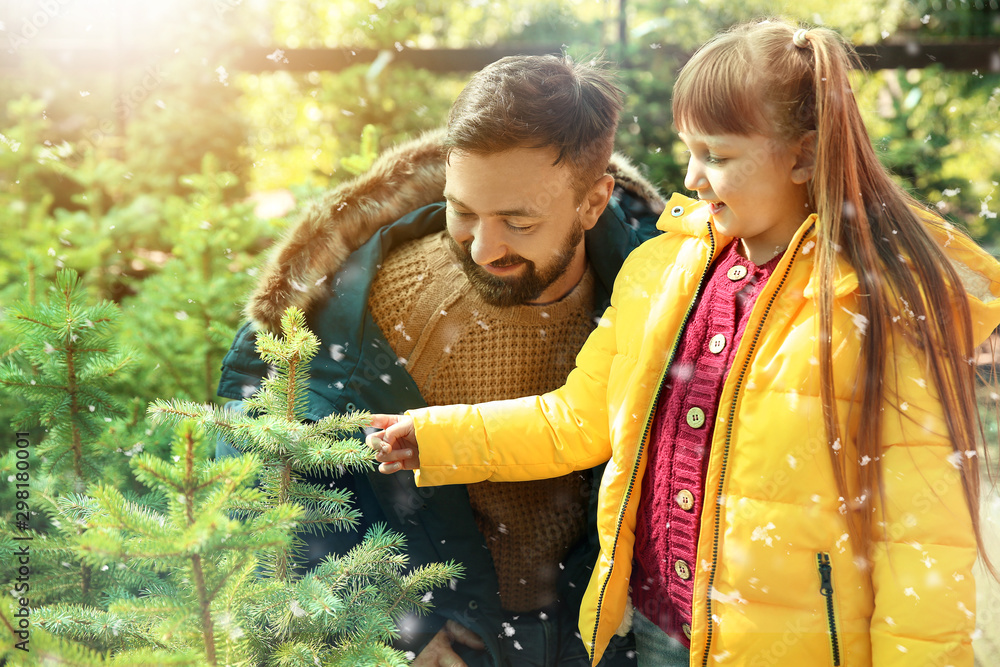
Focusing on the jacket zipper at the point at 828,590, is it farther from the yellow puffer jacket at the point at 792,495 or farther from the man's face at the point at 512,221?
the man's face at the point at 512,221

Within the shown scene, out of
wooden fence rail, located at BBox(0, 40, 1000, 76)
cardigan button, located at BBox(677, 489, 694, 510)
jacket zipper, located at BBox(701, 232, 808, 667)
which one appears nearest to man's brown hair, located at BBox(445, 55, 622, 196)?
jacket zipper, located at BBox(701, 232, 808, 667)

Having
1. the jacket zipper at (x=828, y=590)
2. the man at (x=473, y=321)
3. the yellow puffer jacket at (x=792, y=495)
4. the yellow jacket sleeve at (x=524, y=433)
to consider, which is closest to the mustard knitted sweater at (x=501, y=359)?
the man at (x=473, y=321)

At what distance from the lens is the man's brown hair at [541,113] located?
1533 millimetres

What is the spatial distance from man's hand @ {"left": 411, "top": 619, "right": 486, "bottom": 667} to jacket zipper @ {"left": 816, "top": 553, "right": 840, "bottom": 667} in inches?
35.5

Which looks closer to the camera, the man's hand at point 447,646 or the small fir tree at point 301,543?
the small fir tree at point 301,543

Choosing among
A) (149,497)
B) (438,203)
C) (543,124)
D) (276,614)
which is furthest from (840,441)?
(149,497)

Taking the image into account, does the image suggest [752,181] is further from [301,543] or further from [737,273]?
[301,543]

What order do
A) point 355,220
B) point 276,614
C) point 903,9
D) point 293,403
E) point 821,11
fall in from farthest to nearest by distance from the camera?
point 903,9
point 821,11
point 355,220
point 293,403
point 276,614

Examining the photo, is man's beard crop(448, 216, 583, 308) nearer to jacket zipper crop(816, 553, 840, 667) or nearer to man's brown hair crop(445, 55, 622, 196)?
man's brown hair crop(445, 55, 622, 196)

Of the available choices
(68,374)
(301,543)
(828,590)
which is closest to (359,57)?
(68,374)

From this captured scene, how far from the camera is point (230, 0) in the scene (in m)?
3.22

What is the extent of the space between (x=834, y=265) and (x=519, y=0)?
8.72ft

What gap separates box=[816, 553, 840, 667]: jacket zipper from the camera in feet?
3.94

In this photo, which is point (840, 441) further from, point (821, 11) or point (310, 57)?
point (310, 57)
